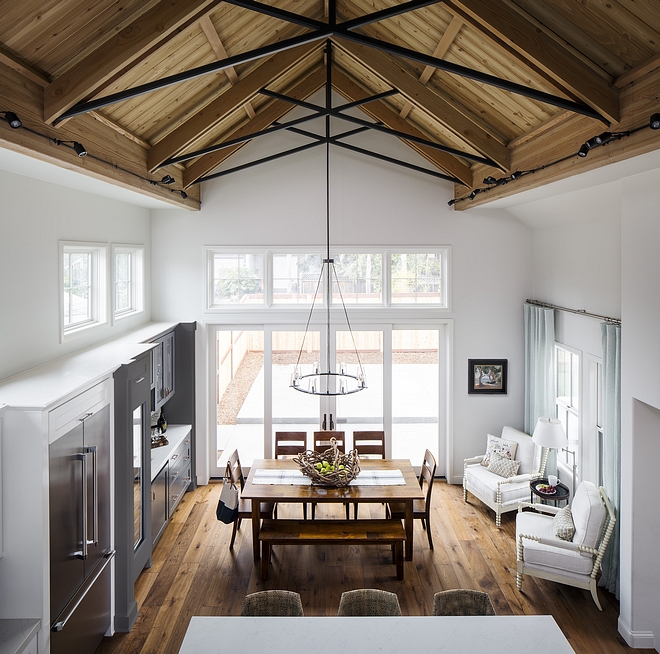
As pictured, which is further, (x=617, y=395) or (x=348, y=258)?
(x=348, y=258)

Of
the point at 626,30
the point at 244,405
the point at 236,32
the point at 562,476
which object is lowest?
the point at 562,476

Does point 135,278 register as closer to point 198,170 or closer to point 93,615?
point 198,170

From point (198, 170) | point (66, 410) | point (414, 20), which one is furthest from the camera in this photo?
point (198, 170)

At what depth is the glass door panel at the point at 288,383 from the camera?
7383 mm

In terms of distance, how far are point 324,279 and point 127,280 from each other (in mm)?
2343

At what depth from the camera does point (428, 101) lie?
4812 mm

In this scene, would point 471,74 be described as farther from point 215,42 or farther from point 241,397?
point 241,397

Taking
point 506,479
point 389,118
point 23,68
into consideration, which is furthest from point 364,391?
point 23,68

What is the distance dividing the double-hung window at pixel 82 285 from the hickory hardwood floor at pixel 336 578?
2.39 metres

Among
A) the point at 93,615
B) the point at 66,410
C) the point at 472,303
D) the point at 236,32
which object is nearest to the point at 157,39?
the point at 236,32

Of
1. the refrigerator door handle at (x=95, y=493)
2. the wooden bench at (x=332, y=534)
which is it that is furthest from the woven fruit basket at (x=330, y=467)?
the refrigerator door handle at (x=95, y=493)

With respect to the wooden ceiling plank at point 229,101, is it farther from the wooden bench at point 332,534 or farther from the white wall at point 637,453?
the wooden bench at point 332,534

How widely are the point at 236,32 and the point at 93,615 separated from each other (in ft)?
14.0

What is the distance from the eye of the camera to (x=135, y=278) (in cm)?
678
